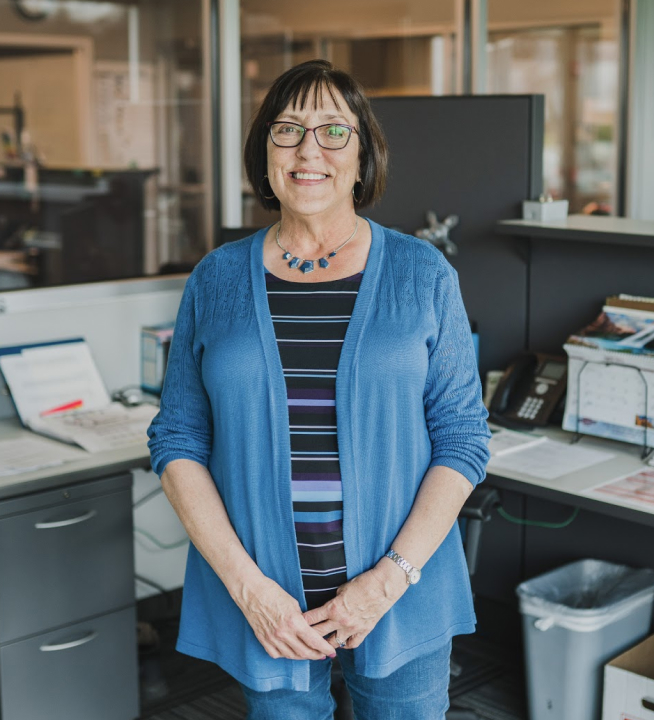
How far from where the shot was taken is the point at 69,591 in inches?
98.0

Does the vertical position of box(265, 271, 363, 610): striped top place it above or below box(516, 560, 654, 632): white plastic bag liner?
above

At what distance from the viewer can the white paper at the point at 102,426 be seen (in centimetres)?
263

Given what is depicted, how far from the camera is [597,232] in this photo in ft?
8.62

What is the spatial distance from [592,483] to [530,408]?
0.46 m

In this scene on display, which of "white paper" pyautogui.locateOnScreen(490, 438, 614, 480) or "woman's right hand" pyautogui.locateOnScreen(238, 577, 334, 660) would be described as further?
"white paper" pyautogui.locateOnScreen(490, 438, 614, 480)

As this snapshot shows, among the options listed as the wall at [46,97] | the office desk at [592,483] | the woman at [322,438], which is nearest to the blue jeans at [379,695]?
the woman at [322,438]

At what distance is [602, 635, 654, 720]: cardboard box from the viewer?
2428 mm

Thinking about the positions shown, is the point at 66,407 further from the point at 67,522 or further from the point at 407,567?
the point at 407,567

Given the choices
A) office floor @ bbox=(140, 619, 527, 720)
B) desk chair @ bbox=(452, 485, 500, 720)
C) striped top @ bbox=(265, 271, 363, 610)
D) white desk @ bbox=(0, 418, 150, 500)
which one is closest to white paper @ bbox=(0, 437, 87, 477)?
white desk @ bbox=(0, 418, 150, 500)

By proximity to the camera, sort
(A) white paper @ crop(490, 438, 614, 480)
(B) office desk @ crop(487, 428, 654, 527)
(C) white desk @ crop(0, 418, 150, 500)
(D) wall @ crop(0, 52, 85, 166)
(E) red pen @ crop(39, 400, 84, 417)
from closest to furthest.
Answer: (B) office desk @ crop(487, 428, 654, 527)
(C) white desk @ crop(0, 418, 150, 500)
(A) white paper @ crop(490, 438, 614, 480)
(E) red pen @ crop(39, 400, 84, 417)
(D) wall @ crop(0, 52, 85, 166)

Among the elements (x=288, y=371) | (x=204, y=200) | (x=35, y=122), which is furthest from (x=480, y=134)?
(x=35, y=122)

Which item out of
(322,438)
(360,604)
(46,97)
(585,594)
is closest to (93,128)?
(46,97)

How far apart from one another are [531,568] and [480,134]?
1309mm

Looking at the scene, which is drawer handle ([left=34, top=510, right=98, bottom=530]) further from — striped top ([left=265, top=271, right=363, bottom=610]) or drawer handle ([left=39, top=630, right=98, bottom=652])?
striped top ([left=265, top=271, right=363, bottom=610])
